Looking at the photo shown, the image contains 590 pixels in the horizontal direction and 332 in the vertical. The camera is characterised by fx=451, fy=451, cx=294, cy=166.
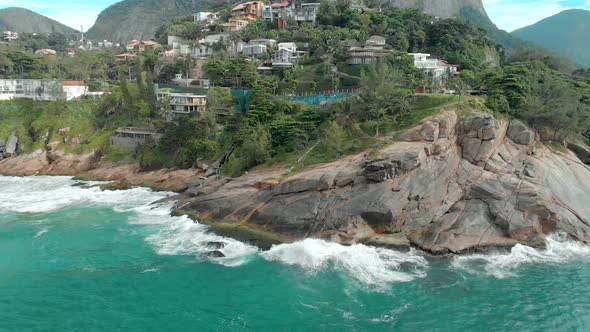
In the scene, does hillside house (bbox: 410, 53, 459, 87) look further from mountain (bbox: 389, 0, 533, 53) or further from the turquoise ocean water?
mountain (bbox: 389, 0, 533, 53)

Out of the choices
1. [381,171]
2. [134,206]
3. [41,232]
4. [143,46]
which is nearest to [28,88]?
[143,46]

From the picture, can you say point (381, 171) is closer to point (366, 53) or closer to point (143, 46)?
point (366, 53)

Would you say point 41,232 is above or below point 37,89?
below

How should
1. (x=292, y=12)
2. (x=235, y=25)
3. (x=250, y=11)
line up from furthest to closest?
1. (x=250, y=11)
2. (x=235, y=25)
3. (x=292, y=12)

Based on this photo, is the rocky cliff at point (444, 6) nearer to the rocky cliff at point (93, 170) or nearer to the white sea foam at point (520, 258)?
the rocky cliff at point (93, 170)

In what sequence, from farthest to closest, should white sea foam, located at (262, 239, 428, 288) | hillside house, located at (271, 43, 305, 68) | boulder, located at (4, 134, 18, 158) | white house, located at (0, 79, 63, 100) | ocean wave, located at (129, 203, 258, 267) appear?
white house, located at (0, 79, 63, 100), hillside house, located at (271, 43, 305, 68), boulder, located at (4, 134, 18, 158), ocean wave, located at (129, 203, 258, 267), white sea foam, located at (262, 239, 428, 288)

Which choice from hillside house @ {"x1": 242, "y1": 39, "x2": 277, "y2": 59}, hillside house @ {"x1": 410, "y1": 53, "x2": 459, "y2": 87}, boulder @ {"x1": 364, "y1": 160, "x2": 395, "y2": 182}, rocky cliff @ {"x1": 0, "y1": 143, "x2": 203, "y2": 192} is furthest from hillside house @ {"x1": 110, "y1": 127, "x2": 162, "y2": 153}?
hillside house @ {"x1": 410, "y1": 53, "x2": 459, "y2": 87}

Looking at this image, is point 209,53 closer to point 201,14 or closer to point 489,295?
point 201,14
